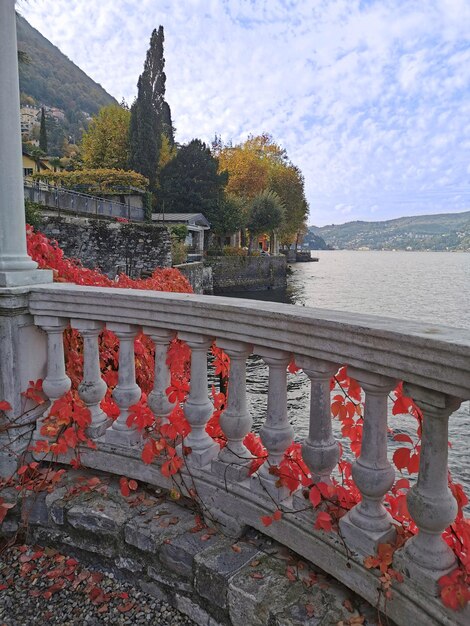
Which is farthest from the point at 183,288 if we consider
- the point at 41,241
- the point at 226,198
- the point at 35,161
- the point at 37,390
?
the point at 35,161

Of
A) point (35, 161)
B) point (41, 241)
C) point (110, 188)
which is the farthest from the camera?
point (35, 161)

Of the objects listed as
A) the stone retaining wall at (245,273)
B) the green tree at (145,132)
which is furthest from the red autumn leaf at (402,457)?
the green tree at (145,132)

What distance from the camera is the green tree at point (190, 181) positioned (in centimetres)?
4438

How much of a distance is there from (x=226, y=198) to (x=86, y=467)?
4586 cm

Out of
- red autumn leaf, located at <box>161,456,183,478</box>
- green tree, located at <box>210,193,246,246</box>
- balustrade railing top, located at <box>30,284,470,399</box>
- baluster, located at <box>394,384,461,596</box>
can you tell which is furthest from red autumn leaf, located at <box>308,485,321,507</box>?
green tree, located at <box>210,193,246,246</box>

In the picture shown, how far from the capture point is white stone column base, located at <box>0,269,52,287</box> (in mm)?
2660

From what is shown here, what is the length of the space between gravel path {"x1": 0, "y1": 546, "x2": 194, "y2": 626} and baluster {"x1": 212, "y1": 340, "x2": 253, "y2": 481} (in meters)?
0.67

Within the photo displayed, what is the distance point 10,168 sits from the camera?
106 inches

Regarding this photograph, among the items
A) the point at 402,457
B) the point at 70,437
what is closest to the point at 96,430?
the point at 70,437

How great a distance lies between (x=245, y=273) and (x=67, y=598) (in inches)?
1569

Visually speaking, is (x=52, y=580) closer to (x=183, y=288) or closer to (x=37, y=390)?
(x=37, y=390)

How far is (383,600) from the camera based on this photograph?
1590 millimetres

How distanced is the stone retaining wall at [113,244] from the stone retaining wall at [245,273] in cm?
1378

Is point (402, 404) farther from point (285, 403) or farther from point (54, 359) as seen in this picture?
point (54, 359)
